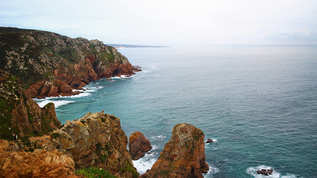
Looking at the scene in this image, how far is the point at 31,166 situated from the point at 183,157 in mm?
27949

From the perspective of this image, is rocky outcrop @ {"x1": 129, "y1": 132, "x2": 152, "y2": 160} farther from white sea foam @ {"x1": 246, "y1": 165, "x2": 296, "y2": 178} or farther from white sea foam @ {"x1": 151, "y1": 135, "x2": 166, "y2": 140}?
white sea foam @ {"x1": 246, "y1": 165, "x2": 296, "y2": 178}

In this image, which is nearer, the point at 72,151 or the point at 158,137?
the point at 72,151

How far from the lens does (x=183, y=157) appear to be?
123 feet

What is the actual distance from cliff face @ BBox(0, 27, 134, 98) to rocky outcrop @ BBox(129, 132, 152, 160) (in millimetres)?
58706

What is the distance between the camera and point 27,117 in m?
27.4

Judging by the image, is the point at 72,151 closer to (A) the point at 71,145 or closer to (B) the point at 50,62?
(A) the point at 71,145

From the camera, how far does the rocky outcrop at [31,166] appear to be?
43.9 feet

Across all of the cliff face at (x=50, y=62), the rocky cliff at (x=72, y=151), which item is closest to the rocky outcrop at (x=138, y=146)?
the rocky cliff at (x=72, y=151)

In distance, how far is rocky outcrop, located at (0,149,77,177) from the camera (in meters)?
13.4

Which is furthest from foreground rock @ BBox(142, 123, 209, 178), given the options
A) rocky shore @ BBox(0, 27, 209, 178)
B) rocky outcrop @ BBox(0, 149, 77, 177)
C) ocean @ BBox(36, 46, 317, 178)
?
rocky outcrop @ BBox(0, 149, 77, 177)

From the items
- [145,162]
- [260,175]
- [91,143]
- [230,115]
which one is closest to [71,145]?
[91,143]

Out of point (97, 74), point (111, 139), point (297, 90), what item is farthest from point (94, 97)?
point (297, 90)

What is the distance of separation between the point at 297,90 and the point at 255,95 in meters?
19.5

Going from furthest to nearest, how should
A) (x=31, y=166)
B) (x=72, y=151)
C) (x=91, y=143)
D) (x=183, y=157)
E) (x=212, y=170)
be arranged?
(x=212, y=170)
(x=183, y=157)
(x=91, y=143)
(x=72, y=151)
(x=31, y=166)
